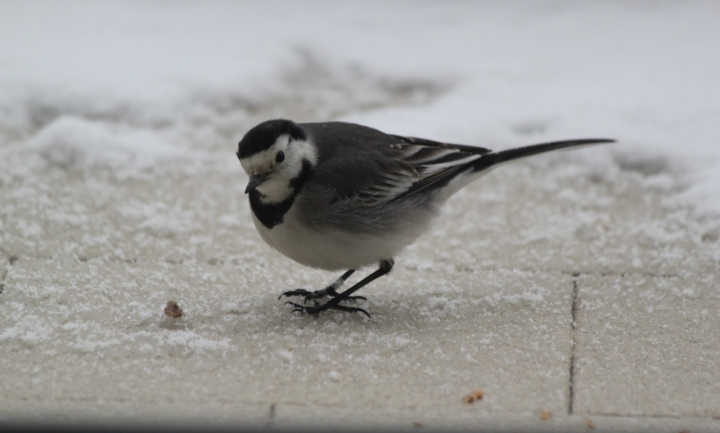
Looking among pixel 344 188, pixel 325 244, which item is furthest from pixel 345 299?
pixel 344 188

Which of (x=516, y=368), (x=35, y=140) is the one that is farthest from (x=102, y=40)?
(x=516, y=368)

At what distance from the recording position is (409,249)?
5.57 meters

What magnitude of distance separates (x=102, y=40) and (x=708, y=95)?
6.06 m

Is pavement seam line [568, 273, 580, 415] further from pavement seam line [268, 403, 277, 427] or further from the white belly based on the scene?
pavement seam line [268, 403, 277, 427]

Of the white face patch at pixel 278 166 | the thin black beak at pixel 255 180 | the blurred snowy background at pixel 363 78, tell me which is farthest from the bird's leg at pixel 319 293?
the blurred snowy background at pixel 363 78

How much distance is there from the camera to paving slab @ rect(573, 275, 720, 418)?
12.1ft

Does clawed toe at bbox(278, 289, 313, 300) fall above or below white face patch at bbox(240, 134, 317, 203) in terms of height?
below

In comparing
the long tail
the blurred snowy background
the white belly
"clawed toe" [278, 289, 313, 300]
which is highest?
the blurred snowy background

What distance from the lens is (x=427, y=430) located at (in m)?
3.42

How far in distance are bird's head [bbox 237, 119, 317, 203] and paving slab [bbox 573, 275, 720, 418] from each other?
1.78 metres

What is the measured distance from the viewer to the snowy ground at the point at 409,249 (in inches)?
149

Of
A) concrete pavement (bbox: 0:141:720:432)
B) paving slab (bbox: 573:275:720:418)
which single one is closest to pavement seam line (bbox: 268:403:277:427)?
concrete pavement (bbox: 0:141:720:432)

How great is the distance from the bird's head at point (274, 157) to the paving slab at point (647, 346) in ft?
5.83

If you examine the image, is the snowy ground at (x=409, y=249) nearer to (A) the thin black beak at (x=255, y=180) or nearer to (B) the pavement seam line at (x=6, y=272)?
(B) the pavement seam line at (x=6, y=272)
